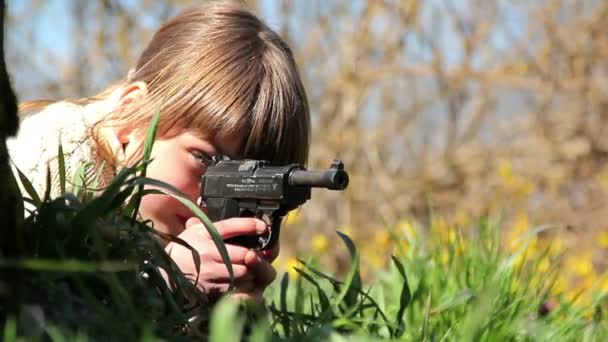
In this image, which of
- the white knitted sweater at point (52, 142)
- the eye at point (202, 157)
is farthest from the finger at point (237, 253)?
the white knitted sweater at point (52, 142)

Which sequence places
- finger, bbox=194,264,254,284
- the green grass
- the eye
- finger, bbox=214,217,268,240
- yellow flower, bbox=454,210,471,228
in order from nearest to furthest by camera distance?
the green grass < finger, bbox=194,264,254,284 < finger, bbox=214,217,268,240 < the eye < yellow flower, bbox=454,210,471,228

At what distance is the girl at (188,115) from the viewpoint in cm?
213

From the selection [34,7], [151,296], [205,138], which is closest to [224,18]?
[205,138]

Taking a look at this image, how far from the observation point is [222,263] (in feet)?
5.47

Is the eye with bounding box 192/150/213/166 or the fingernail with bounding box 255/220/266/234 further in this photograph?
the eye with bounding box 192/150/213/166

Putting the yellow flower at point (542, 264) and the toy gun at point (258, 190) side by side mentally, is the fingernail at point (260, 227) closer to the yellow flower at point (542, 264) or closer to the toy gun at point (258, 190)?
the toy gun at point (258, 190)

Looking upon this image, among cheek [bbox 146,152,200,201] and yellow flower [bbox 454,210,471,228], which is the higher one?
cheek [bbox 146,152,200,201]

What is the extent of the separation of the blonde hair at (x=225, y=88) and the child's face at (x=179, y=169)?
1.2 inches

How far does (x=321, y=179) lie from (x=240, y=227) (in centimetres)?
20

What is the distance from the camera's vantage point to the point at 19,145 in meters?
2.39

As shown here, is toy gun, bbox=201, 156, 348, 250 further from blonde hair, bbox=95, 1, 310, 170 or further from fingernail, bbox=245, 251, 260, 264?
blonde hair, bbox=95, 1, 310, 170

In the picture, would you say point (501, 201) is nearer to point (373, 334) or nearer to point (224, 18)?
point (224, 18)

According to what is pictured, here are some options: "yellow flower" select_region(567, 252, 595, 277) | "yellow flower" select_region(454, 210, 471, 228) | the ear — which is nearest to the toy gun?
the ear

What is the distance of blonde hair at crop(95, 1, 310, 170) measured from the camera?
2152mm
